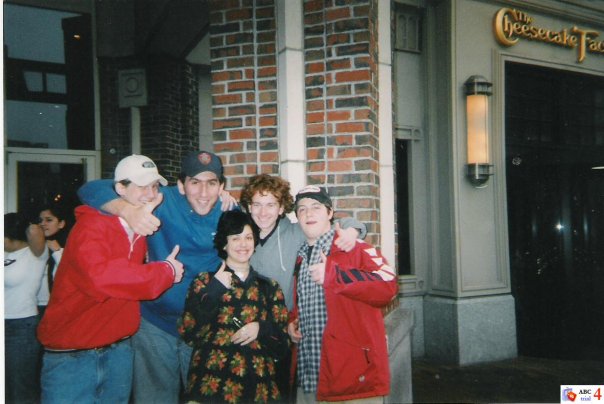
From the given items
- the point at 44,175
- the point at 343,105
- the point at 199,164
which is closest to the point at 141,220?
the point at 199,164

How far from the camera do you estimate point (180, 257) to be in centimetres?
245

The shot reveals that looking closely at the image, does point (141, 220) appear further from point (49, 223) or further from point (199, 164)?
point (49, 223)

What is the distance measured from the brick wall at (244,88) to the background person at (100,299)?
38.9 inches

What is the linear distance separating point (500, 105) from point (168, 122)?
4.25m

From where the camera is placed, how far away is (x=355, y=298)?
2119mm

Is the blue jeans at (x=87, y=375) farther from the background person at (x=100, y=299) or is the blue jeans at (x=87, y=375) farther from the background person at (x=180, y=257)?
the background person at (x=180, y=257)

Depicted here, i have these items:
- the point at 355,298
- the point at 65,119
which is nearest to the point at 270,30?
the point at 355,298

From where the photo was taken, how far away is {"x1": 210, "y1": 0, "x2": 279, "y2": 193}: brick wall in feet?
10.5

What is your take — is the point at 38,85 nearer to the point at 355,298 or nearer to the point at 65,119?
the point at 65,119

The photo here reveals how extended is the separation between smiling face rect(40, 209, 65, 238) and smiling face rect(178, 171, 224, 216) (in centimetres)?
148

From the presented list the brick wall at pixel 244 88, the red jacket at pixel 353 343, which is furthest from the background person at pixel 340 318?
the brick wall at pixel 244 88

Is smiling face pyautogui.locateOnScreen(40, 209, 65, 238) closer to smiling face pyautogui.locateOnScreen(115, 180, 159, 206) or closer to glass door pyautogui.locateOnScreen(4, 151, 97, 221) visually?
smiling face pyautogui.locateOnScreen(115, 180, 159, 206)

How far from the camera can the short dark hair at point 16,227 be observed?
302cm

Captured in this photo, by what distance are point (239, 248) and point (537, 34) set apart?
5.02 m
